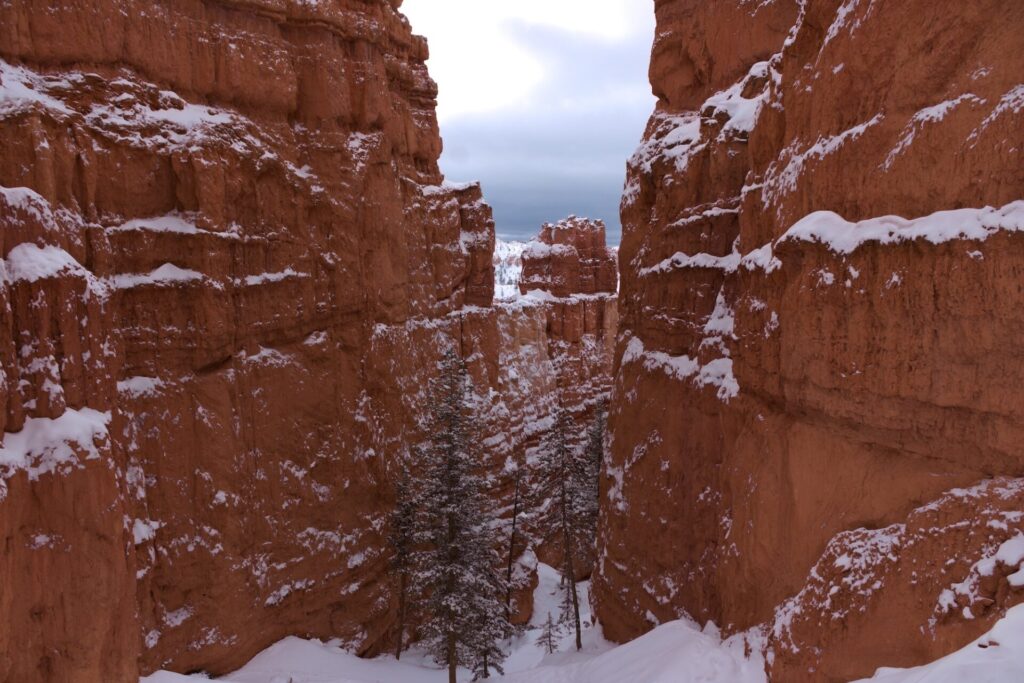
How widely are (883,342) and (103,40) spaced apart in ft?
58.5

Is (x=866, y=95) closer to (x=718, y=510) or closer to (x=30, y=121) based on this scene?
(x=718, y=510)

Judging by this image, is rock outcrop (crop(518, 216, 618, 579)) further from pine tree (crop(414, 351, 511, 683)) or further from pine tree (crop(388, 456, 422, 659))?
pine tree (crop(414, 351, 511, 683))

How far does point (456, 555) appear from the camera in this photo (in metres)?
20.1

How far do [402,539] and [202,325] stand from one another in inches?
394

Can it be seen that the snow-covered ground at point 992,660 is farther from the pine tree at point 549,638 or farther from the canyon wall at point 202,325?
the pine tree at point 549,638

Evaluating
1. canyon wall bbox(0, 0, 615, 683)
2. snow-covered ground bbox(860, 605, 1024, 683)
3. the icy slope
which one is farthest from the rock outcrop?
snow-covered ground bbox(860, 605, 1024, 683)

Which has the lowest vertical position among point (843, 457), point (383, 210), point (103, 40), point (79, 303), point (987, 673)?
point (987, 673)

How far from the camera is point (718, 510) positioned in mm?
14320

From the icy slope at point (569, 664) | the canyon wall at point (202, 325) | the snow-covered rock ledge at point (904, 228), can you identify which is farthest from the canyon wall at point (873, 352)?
the canyon wall at point (202, 325)

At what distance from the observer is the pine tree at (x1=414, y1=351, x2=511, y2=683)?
19.3m

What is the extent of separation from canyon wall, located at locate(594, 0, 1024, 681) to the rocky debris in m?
33.5

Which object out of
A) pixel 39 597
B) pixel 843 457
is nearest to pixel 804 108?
pixel 843 457

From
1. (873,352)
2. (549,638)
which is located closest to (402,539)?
(549,638)

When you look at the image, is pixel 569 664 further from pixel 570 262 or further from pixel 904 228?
pixel 570 262
